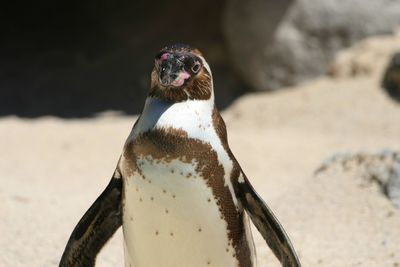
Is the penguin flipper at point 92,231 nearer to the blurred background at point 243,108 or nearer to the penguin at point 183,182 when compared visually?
the penguin at point 183,182

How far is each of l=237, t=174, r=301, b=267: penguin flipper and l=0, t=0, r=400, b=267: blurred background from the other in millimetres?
897

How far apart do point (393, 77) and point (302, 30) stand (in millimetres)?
1174

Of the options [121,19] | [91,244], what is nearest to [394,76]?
[121,19]

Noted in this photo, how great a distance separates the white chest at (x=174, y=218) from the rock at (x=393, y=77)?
530 cm

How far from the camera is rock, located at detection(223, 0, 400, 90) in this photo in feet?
27.4

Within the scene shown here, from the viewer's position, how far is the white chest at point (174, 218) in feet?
8.34

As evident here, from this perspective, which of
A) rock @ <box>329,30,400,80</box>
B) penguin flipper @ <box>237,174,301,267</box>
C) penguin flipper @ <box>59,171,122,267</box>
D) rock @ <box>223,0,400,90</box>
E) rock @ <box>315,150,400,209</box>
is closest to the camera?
penguin flipper @ <box>237,174,301,267</box>

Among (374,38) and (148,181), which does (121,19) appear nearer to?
(374,38)

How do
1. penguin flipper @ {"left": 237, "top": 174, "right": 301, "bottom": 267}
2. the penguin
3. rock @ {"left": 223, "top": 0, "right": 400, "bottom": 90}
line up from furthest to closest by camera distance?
1. rock @ {"left": 223, "top": 0, "right": 400, "bottom": 90}
2. penguin flipper @ {"left": 237, "top": 174, "right": 301, "bottom": 267}
3. the penguin

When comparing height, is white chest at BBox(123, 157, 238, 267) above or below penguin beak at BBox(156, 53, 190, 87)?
below

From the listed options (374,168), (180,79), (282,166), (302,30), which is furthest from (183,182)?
(302,30)

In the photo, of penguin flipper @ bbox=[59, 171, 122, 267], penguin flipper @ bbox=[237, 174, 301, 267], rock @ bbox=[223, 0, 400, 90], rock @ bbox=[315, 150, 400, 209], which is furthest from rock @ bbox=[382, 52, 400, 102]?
penguin flipper @ bbox=[59, 171, 122, 267]

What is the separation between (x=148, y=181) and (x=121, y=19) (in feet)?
27.8

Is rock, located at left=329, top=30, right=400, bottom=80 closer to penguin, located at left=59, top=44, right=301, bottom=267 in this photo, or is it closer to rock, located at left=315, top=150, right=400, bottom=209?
rock, located at left=315, top=150, right=400, bottom=209
